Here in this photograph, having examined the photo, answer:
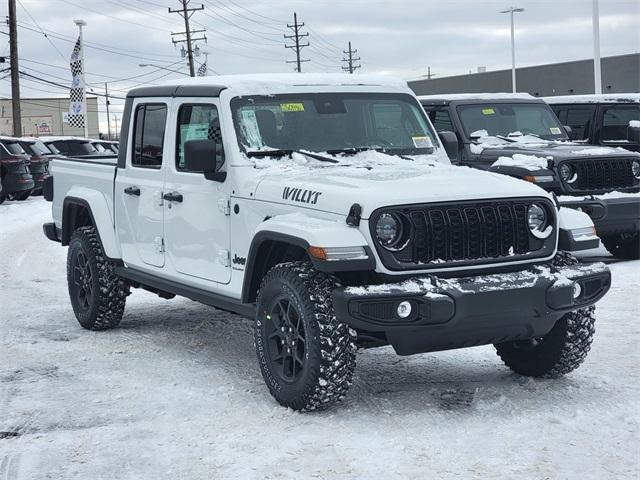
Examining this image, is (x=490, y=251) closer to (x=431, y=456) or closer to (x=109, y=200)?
(x=431, y=456)

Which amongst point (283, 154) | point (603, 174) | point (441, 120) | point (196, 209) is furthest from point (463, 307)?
point (441, 120)

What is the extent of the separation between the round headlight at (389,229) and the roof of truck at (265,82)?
1.83 meters

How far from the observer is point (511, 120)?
41.4 feet

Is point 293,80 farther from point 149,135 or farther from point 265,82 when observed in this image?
point 149,135

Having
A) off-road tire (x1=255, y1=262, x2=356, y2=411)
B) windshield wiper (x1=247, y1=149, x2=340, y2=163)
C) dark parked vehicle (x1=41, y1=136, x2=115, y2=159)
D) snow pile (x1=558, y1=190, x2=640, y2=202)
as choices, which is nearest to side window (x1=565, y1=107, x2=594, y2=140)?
snow pile (x1=558, y1=190, x2=640, y2=202)

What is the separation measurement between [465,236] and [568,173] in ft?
19.7

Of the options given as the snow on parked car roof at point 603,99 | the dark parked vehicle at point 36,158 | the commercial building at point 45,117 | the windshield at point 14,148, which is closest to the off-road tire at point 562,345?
the snow on parked car roof at point 603,99

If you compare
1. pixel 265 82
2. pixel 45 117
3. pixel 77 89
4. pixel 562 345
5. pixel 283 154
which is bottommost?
pixel 562 345

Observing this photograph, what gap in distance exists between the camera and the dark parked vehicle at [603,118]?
13.4m

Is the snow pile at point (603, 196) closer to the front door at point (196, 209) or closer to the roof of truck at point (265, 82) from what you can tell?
the roof of truck at point (265, 82)

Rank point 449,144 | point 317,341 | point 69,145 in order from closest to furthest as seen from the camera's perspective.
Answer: point 317,341, point 449,144, point 69,145

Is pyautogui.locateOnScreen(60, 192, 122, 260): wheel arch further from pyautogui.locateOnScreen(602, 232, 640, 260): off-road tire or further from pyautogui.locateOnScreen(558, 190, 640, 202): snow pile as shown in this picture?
pyautogui.locateOnScreen(602, 232, 640, 260): off-road tire

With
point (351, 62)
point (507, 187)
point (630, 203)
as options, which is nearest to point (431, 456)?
point (507, 187)

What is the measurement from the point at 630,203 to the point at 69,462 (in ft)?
26.1
